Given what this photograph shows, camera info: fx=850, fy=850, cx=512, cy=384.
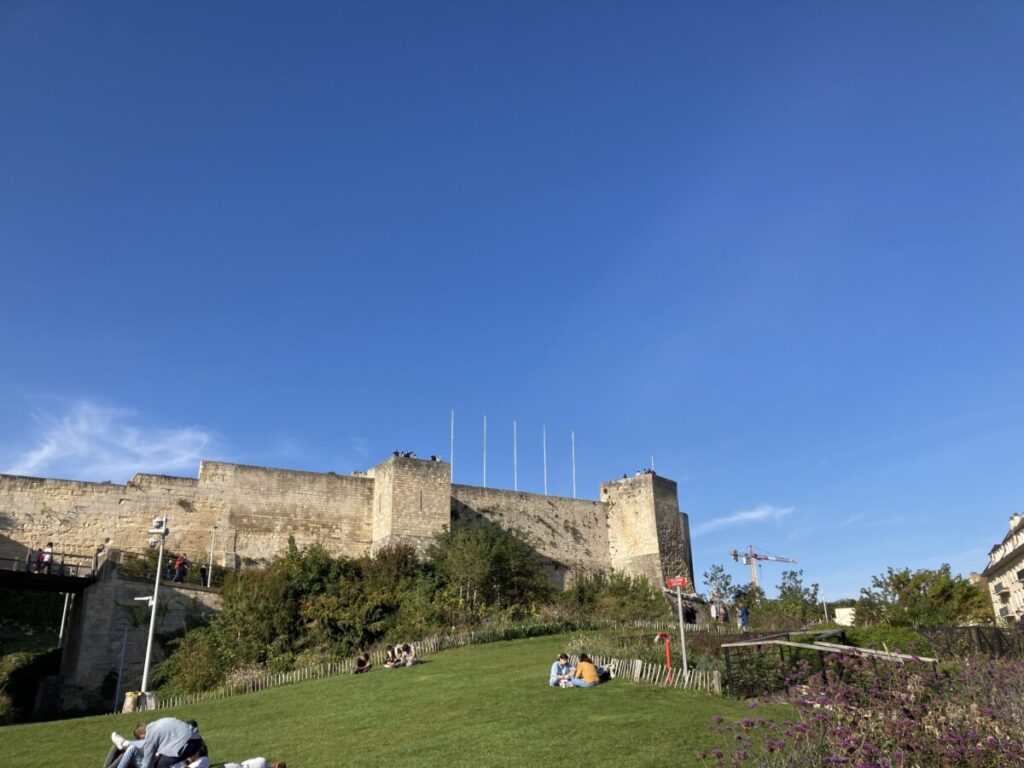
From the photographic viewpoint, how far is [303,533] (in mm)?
29156

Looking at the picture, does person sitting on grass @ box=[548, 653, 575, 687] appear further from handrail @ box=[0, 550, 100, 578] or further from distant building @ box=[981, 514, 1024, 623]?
distant building @ box=[981, 514, 1024, 623]

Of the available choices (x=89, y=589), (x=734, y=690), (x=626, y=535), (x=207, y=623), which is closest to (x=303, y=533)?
(x=207, y=623)

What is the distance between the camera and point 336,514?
98.9 ft

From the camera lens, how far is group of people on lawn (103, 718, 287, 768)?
9266 millimetres

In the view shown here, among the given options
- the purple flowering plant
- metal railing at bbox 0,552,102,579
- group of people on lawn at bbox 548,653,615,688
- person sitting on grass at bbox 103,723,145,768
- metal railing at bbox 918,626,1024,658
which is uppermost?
metal railing at bbox 0,552,102,579

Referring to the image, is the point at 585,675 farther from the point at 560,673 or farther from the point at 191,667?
the point at 191,667

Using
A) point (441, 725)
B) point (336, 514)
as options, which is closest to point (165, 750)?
point (441, 725)

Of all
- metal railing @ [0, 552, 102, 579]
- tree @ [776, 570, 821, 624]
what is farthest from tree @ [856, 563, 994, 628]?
metal railing @ [0, 552, 102, 579]

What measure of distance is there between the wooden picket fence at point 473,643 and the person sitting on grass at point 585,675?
778mm

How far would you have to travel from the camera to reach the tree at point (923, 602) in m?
27.0

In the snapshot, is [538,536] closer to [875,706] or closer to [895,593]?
[895,593]

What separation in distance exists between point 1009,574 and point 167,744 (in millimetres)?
42097

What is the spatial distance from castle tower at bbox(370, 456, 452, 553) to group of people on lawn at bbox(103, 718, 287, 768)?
19.6m

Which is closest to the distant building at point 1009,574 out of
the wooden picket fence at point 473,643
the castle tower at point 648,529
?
the castle tower at point 648,529
